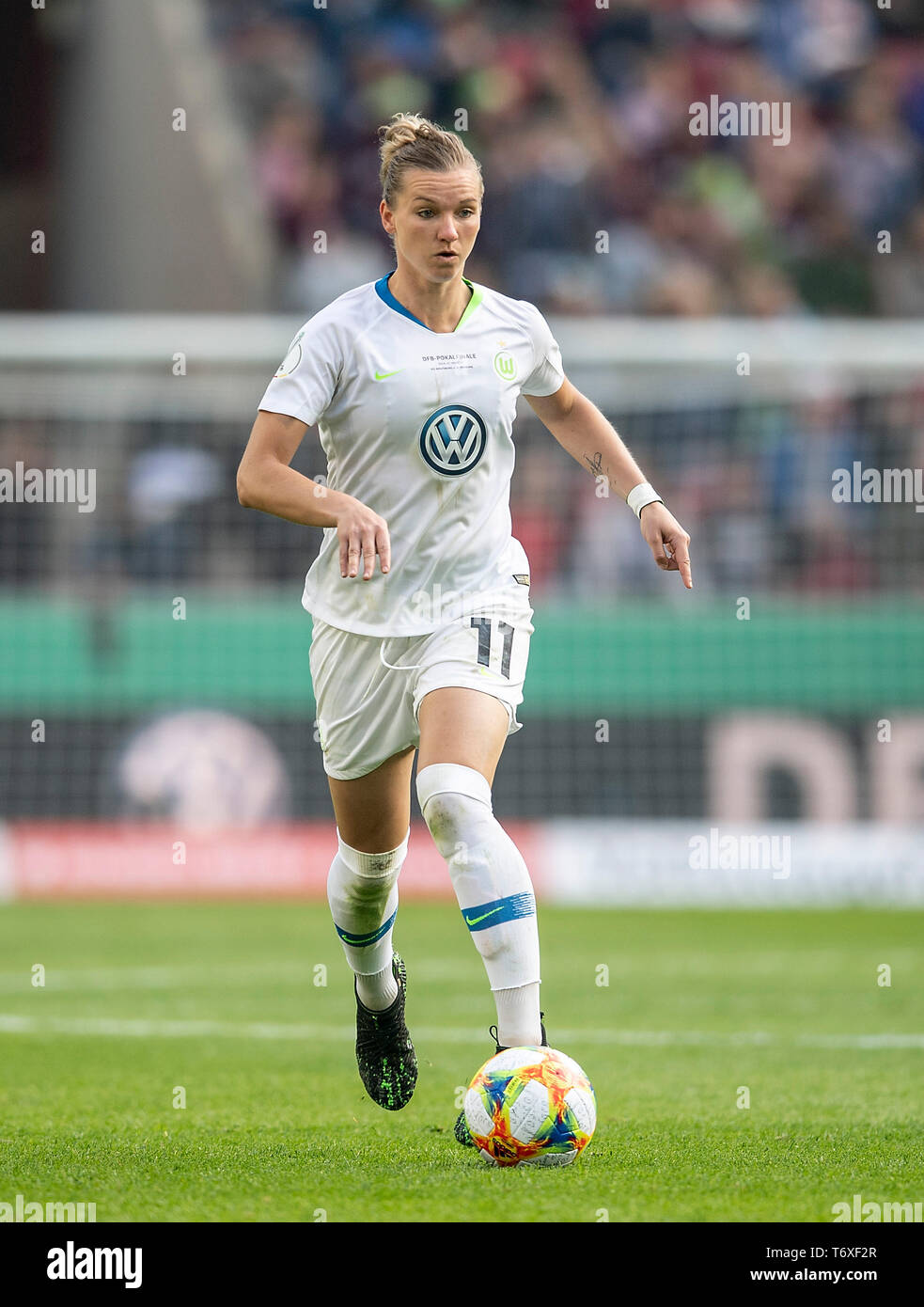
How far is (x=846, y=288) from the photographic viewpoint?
16.7 m

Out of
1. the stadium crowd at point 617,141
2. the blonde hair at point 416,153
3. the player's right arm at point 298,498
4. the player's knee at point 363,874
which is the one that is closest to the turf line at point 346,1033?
the player's knee at point 363,874

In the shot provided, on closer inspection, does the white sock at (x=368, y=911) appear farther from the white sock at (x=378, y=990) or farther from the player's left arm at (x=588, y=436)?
the player's left arm at (x=588, y=436)

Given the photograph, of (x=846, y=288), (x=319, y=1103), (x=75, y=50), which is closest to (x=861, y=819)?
(x=846, y=288)

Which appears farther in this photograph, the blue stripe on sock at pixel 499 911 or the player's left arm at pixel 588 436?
the player's left arm at pixel 588 436

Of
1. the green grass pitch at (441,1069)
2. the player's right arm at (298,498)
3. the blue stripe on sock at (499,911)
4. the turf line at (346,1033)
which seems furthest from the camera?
the turf line at (346,1033)

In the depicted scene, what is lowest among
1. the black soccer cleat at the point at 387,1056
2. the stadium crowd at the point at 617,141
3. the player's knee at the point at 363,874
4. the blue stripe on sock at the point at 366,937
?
the black soccer cleat at the point at 387,1056

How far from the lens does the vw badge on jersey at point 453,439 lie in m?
5.11

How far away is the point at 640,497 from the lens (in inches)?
215

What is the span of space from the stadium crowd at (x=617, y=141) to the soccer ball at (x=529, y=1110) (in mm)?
12182

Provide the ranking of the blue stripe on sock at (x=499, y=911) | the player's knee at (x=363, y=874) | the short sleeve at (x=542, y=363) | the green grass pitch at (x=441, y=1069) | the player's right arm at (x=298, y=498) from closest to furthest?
1. the green grass pitch at (x=441, y=1069)
2. the player's right arm at (x=298, y=498)
3. the blue stripe on sock at (x=499, y=911)
4. the short sleeve at (x=542, y=363)
5. the player's knee at (x=363, y=874)

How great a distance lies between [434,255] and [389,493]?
657mm

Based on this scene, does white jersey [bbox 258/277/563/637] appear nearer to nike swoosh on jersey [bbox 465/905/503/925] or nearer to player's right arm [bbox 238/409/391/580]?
player's right arm [bbox 238/409/391/580]

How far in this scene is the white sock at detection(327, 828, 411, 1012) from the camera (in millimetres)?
5570

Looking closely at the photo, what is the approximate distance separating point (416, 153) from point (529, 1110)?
252 centimetres
